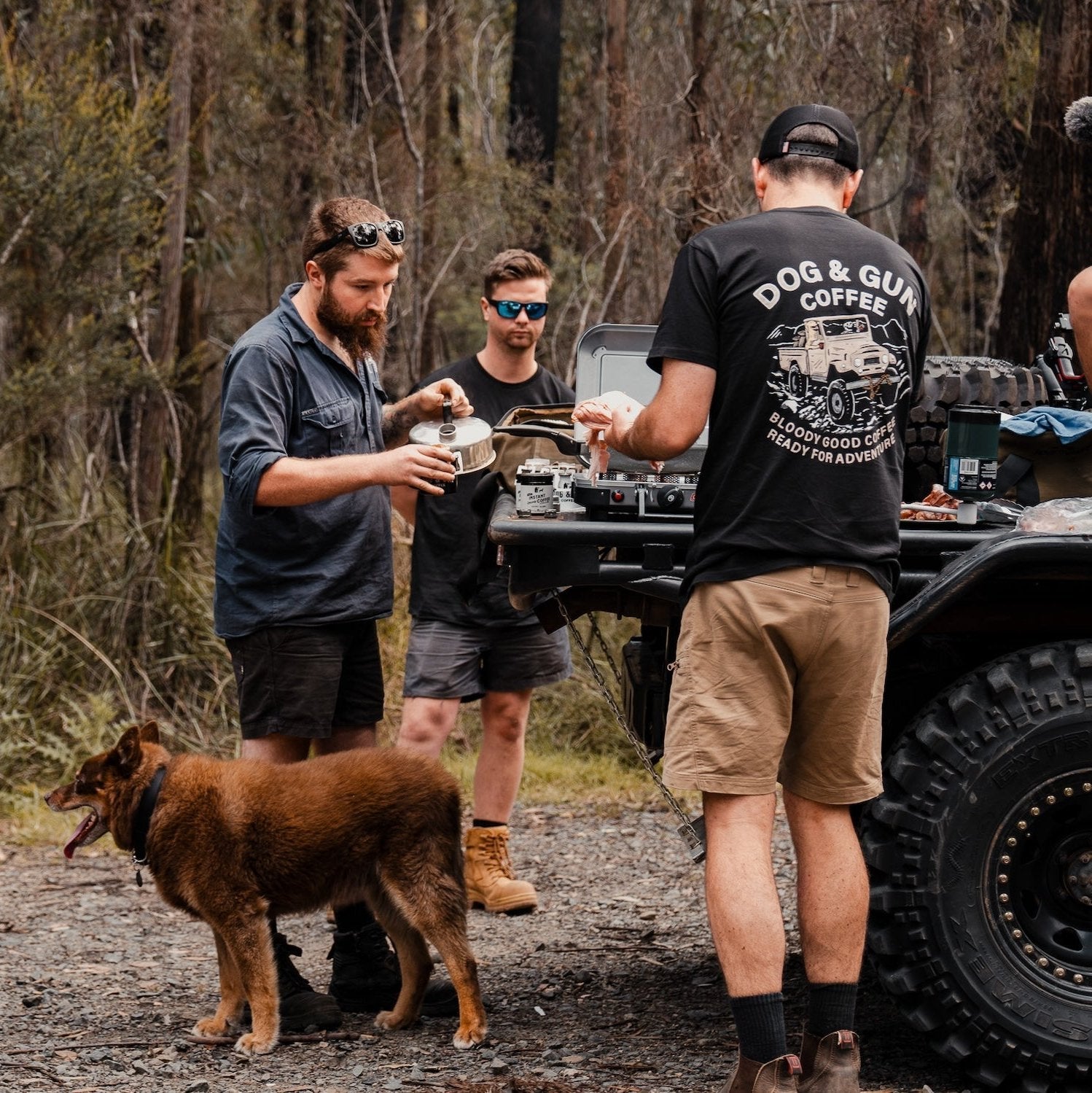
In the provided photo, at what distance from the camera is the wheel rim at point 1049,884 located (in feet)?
12.1

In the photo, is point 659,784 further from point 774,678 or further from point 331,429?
point 331,429

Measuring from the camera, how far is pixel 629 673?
4645 millimetres

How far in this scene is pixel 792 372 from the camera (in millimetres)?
3350

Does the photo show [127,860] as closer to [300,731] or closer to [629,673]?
[300,731]

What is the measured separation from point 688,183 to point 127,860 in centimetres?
548

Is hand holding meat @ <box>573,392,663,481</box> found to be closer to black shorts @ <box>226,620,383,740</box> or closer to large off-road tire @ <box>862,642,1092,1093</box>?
large off-road tire @ <box>862,642,1092,1093</box>

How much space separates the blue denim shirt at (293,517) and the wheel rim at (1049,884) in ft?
6.43

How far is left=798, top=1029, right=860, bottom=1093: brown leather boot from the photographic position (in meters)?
3.46

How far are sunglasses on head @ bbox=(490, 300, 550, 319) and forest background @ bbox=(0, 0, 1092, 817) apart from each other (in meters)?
2.51

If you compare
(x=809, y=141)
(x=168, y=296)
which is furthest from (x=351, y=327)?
(x=168, y=296)

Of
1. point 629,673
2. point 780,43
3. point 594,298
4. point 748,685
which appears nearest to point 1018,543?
point 748,685

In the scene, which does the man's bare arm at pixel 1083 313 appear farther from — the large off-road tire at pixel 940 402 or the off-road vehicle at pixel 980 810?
the large off-road tire at pixel 940 402

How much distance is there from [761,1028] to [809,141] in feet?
6.54

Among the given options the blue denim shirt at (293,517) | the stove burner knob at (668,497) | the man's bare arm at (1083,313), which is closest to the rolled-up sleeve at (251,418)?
the blue denim shirt at (293,517)
